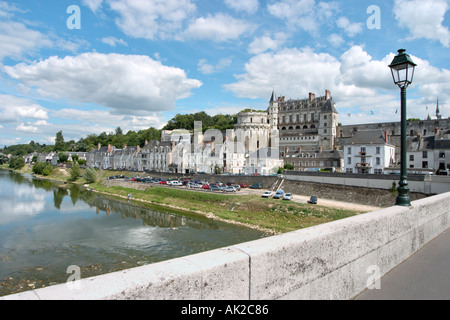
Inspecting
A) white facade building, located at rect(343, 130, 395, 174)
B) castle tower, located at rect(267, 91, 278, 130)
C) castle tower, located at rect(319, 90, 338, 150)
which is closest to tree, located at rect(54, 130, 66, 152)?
castle tower, located at rect(267, 91, 278, 130)

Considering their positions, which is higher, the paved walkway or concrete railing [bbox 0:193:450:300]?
concrete railing [bbox 0:193:450:300]

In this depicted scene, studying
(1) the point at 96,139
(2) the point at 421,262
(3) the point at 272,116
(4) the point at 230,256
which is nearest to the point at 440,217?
(2) the point at 421,262

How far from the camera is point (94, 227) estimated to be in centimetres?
2828

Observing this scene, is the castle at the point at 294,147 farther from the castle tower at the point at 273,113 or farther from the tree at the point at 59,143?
the tree at the point at 59,143

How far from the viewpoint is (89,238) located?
24.4m

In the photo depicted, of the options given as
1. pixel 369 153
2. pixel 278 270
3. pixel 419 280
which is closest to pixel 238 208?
pixel 369 153

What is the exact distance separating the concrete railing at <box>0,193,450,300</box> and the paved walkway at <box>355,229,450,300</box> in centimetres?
17

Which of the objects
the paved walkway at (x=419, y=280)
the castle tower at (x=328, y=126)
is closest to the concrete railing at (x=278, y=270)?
the paved walkway at (x=419, y=280)

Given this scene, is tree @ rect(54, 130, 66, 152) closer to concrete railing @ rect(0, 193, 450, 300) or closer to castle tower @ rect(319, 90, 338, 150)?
castle tower @ rect(319, 90, 338, 150)

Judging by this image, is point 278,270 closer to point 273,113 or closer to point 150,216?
point 150,216

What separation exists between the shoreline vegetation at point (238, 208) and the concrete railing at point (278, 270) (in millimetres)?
22986

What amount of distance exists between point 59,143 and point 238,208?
131 meters

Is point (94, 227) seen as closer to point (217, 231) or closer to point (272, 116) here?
point (217, 231)

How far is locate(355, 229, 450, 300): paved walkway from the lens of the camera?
394 cm
